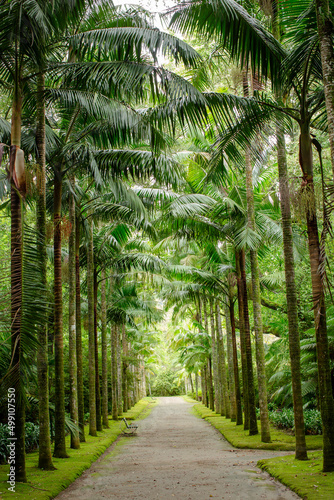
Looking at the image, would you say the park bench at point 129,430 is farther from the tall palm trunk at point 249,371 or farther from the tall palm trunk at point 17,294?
the tall palm trunk at point 17,294

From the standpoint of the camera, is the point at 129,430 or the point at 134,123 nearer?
the point at 134,123

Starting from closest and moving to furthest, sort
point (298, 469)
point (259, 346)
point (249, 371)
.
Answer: point (298, 469), point (259, 346), point (249, 371)

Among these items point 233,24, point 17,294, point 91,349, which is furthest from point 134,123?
point 91,349

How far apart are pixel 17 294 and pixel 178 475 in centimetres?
473

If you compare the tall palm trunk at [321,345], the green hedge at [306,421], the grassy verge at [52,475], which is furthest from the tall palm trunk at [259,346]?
the tall palm trunk at [321,345]

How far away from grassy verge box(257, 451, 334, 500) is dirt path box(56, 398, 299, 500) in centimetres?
14

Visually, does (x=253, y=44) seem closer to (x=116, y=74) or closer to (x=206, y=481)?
(x=116, y=74)

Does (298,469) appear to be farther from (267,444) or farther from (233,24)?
(233,24)

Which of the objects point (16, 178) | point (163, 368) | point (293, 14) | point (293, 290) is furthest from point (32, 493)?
point (163, 368)

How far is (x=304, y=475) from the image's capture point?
24.6 ft

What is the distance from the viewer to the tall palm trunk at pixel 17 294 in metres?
6.84

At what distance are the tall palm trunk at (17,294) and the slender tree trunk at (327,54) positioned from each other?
183 inches

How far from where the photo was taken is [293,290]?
956cm

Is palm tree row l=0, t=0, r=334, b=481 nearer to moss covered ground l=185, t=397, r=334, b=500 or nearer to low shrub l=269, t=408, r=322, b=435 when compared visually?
moss covered ground l=185, t=397, r=334, b=500
